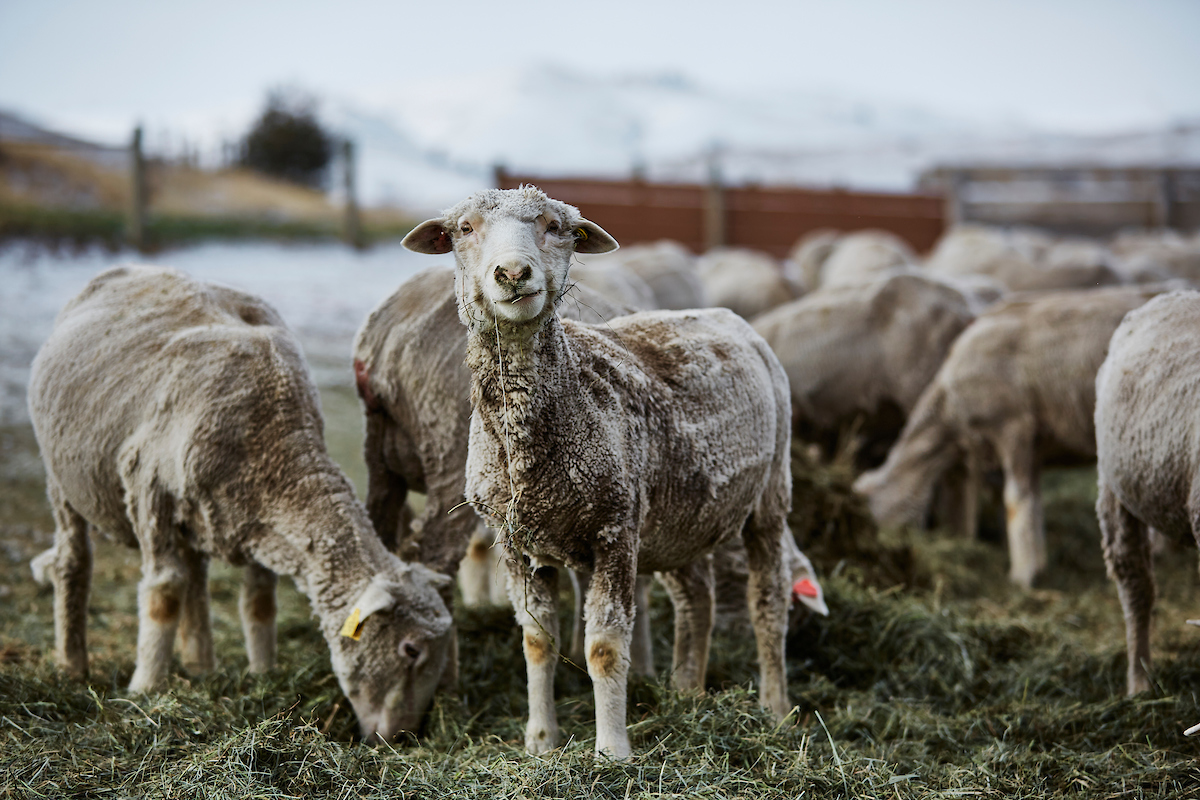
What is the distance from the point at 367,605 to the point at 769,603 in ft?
5.73

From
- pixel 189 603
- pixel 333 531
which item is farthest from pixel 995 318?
pixel 189 603

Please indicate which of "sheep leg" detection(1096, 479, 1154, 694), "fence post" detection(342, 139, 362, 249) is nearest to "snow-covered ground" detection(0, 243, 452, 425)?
"fence post" detection(342, 139, 362, 249)

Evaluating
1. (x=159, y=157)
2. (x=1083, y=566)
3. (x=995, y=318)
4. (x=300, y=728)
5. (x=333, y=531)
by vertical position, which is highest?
(x=159, y=157)

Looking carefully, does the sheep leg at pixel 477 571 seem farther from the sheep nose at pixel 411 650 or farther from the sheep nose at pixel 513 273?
the sheep nose at pixel 513 273

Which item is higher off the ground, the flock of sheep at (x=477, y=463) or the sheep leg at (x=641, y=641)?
the flock of sheep at (x=477, y=463)

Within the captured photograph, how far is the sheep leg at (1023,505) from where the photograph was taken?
761 cm

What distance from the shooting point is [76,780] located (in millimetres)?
3787

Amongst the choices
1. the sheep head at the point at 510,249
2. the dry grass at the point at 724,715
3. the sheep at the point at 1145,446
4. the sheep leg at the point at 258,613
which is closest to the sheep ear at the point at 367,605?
the dry grass at the point at 724,715

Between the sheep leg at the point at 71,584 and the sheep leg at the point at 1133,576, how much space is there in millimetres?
5079

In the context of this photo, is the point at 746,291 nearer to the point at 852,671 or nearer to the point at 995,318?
the point at 995,318

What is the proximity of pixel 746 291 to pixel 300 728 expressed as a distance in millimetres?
9776

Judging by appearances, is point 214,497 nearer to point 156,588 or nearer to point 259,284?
point 156,588

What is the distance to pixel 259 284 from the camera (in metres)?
11.8

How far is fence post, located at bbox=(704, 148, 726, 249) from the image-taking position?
20.4m
